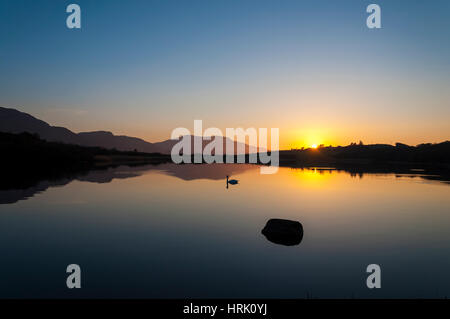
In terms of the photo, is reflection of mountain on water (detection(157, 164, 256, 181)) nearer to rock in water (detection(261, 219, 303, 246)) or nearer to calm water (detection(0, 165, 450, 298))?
calm water (detection(0, 165, 450, 298))

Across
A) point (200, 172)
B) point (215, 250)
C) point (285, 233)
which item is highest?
point (200, 172)

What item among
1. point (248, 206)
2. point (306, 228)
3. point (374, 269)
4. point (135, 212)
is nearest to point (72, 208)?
point (135, 212)

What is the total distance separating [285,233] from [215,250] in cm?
559

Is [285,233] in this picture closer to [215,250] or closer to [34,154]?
[215,250]

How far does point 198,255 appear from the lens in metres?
18.4

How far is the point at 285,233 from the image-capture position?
843 inches

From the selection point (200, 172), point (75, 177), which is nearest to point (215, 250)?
point (75, 177)

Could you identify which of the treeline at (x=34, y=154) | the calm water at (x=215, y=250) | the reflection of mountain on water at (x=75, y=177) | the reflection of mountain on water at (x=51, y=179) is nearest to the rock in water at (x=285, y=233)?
the calm water at (x=215, y=250)

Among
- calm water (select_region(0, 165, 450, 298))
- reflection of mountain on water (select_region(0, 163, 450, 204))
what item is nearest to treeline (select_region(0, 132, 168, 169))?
reflection of mountain on water (select_region(0, 163, 450, 204))

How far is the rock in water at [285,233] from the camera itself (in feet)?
69.6

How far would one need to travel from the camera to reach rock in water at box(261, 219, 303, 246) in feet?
69.6

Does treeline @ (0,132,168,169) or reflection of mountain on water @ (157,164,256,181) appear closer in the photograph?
reflection of mountain on water @ (157,164,256,181)

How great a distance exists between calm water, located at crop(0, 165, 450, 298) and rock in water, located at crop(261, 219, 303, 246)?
26.8 inches
